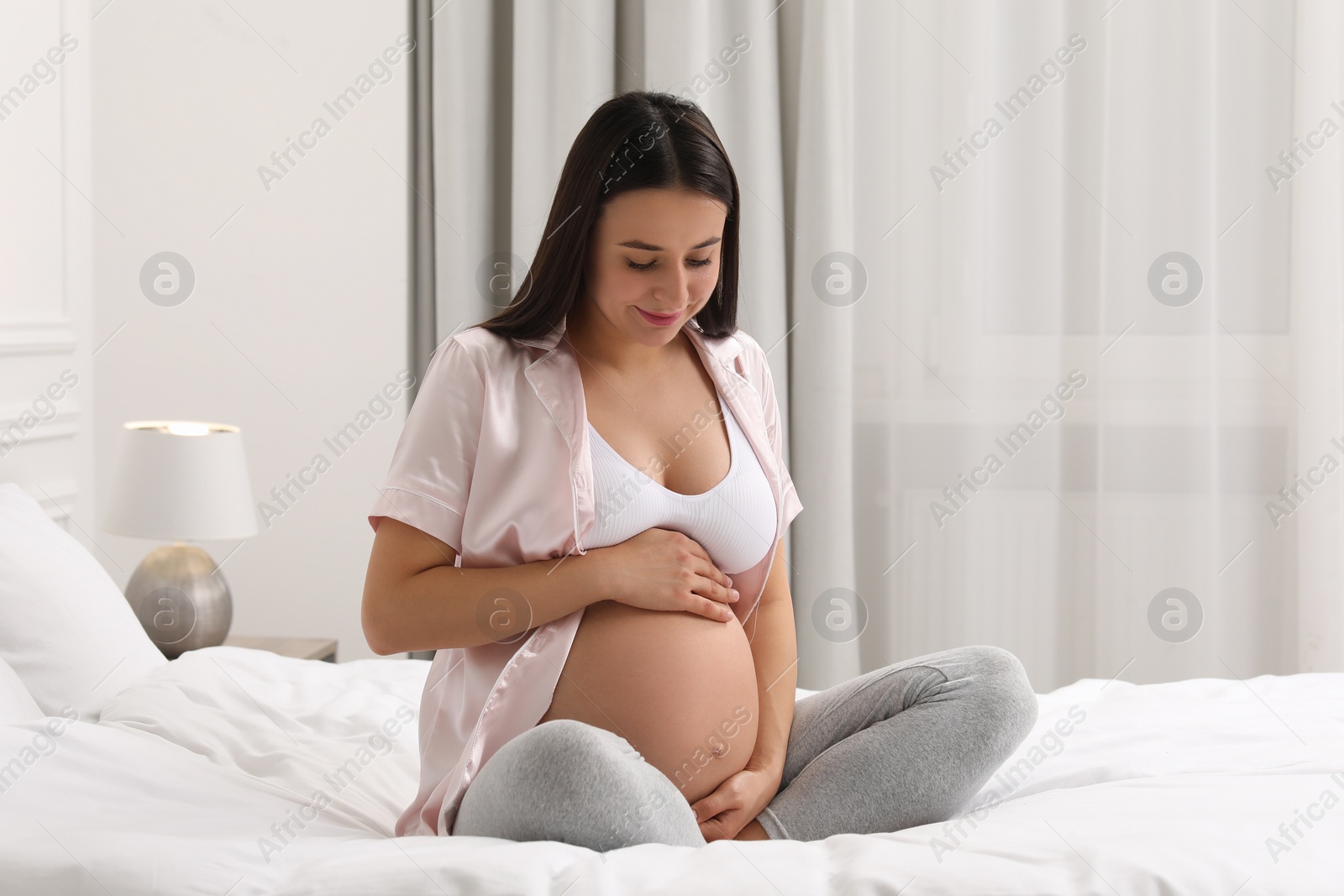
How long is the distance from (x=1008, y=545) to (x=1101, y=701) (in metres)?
1.11

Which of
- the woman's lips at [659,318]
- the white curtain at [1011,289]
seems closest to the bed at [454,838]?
the woman's lips at [659,318]

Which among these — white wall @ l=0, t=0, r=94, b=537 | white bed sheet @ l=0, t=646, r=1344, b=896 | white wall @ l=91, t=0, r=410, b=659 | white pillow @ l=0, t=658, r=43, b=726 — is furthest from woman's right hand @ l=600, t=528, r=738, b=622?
white wall @ l=91, t=0, r=410, b=659

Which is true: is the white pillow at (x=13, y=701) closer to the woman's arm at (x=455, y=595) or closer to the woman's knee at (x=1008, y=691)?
the woman's arm at (x=455, y=595)

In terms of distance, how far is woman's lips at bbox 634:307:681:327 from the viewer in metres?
1.17

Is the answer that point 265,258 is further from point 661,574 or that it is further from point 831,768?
point 831,768

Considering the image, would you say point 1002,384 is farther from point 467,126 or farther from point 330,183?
point 330,183

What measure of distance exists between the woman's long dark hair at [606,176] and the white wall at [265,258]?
4.59ft

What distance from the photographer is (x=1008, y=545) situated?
8.77ft

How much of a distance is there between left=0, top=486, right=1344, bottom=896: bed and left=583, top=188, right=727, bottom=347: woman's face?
0.53 metres

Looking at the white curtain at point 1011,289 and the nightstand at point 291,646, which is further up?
the white curtain at point 1011,289

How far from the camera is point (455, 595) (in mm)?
1098

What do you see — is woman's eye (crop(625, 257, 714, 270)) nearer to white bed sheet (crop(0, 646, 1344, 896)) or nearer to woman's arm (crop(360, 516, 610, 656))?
woman's arm (crop(360, 516, 610, 656))

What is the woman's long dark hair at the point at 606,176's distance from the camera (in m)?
1.15

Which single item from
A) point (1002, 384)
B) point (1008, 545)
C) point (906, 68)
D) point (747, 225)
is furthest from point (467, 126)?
point (1008, 545)
